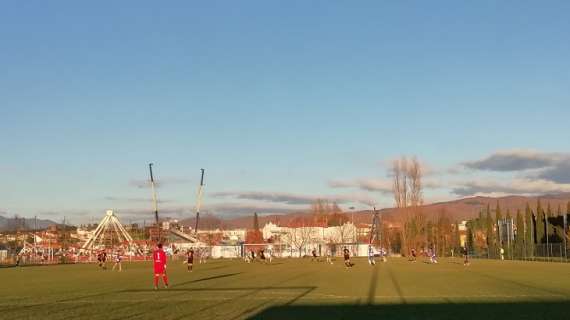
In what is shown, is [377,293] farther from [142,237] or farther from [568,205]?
[142,237]

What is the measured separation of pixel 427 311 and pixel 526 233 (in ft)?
261

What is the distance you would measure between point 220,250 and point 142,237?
3917 cm

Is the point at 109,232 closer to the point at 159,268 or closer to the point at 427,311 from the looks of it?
the point at 159,268

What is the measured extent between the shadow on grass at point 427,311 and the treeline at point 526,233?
2656 inches

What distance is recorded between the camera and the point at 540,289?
A: 97.7 feet

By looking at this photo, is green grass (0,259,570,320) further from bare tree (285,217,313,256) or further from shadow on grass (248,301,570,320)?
bare tree (285,217,313,256)

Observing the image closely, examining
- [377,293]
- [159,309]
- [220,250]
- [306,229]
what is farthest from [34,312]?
[306,229]

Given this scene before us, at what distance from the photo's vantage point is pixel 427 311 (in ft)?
65.3

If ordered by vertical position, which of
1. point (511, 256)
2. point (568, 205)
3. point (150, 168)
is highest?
point (150, 168)

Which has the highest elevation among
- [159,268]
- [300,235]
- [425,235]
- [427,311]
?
[300,235]

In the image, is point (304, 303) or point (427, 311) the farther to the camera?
point (304, 303)

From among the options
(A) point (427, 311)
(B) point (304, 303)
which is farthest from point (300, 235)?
(A) point (427, 311)

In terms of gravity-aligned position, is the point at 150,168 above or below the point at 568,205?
above

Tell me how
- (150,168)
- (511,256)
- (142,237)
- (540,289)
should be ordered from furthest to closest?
(142,237)
(150,168)
(511,256)
(540,289)
